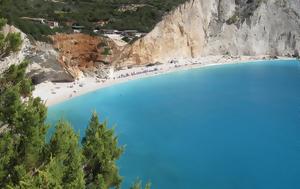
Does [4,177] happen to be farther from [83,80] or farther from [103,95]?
[83,80]

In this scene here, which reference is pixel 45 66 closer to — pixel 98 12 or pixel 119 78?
pixel 119 78

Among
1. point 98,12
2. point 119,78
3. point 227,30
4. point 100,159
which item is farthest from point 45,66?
point 227,30

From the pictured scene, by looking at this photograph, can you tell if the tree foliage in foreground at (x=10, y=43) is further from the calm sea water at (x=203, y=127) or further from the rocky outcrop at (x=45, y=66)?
the rocky outcrop at (x=45, y=66)

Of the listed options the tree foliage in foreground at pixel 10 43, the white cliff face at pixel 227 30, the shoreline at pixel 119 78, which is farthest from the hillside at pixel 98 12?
the tree foliage in foreground at pixel 10 43

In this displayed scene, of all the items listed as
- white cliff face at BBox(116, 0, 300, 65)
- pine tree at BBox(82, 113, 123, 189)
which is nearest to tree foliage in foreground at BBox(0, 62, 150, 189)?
pine tree at BBox(82, 113, 123, 189)

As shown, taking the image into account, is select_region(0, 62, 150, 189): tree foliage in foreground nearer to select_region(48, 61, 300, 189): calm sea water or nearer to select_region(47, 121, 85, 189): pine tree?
select_region(47, 121, 85, 189): pine tree
